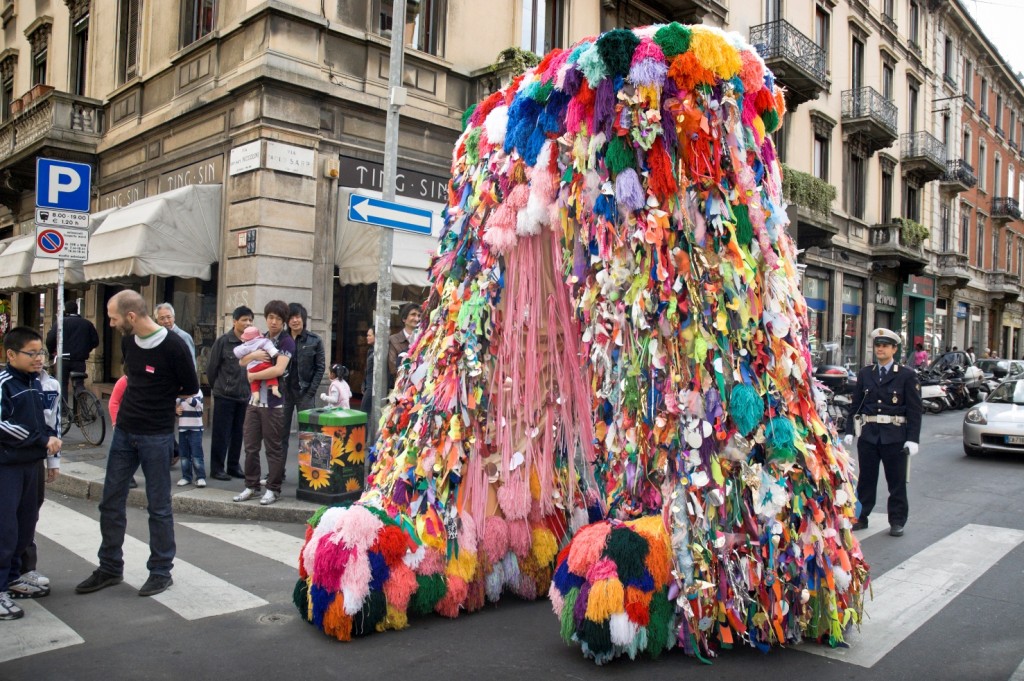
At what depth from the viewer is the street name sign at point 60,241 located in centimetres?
791

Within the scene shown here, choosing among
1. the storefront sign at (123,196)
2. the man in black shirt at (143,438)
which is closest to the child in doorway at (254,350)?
the man in black shirt at (143,438)

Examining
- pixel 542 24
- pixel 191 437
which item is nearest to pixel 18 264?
pixel 191 437

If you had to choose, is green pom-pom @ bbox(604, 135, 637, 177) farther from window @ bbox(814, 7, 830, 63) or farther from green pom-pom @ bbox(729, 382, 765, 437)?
window @ bbox(814, 7, 830, 63)

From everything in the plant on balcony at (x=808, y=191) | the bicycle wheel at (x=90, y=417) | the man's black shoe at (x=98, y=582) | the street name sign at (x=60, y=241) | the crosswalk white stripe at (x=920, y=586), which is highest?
the plant on balcony at (x=808, y=191)

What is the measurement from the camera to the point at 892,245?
1029 inches

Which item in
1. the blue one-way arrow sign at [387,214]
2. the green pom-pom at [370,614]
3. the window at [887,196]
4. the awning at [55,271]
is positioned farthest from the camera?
the window at [887,196]

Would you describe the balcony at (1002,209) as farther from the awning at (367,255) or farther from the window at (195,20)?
the window at (195,20)

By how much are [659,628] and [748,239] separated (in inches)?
74.0

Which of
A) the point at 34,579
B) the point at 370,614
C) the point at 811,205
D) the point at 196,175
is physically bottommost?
the point at 34,579

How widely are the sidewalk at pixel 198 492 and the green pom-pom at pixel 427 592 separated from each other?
9.42ft

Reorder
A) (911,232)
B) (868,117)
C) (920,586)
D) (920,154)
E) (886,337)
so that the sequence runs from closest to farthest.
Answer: (920,586) < (886,337) < (868,117) < (911,232) < (920,154)

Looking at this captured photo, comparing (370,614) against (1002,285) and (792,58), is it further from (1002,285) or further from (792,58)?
(1002,285)

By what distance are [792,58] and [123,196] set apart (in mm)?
16600

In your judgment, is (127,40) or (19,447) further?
(127,40)
